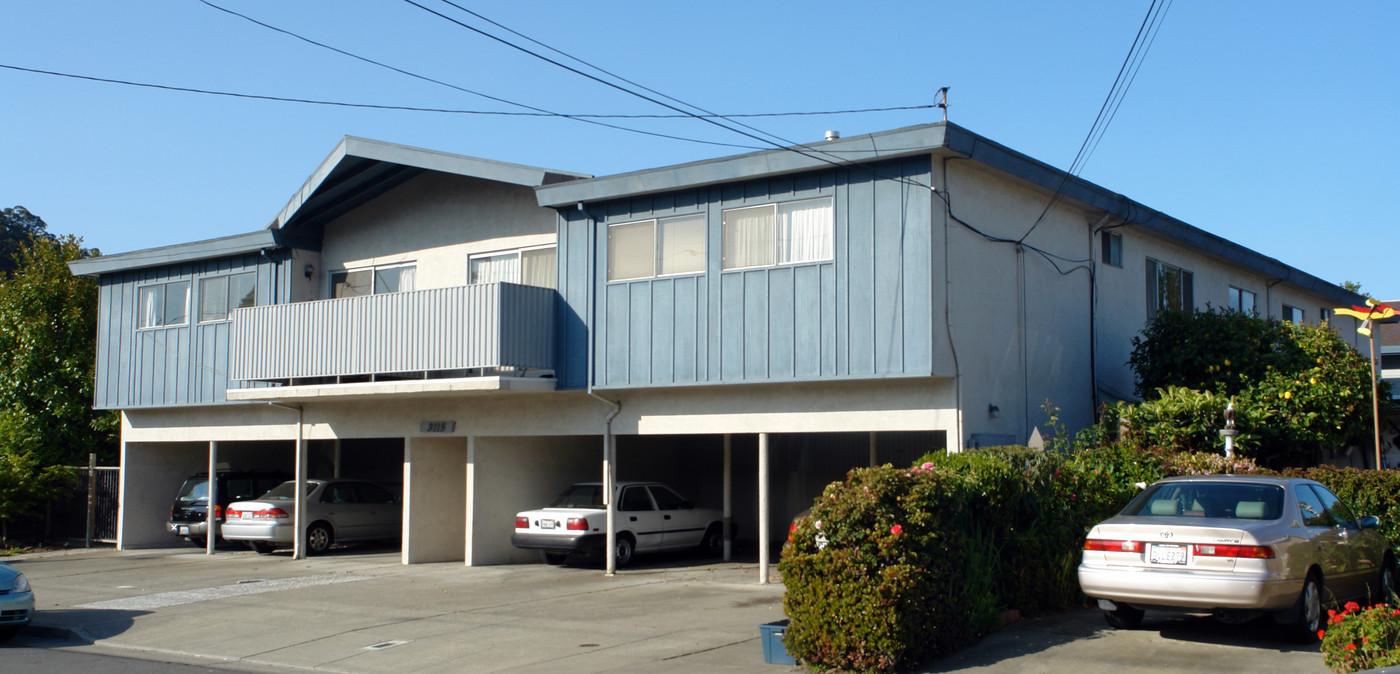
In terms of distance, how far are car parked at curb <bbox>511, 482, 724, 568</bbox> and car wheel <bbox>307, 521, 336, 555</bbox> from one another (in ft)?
15.4

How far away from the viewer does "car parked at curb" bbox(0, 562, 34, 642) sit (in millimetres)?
12438

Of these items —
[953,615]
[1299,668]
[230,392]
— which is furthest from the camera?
[230,392]

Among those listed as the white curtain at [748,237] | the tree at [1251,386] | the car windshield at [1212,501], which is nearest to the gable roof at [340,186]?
the white curtain at [748,237]

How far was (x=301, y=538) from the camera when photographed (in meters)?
20.8

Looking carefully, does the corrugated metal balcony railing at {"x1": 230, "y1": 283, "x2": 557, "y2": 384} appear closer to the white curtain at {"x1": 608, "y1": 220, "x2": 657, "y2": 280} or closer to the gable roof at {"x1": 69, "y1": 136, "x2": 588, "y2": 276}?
the white curtain at {"x1": 608, "y1": 220, "x2": 657, "y2": 280}

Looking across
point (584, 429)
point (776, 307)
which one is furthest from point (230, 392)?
point (776, 307)

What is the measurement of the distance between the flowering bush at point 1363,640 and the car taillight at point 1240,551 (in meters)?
0.99

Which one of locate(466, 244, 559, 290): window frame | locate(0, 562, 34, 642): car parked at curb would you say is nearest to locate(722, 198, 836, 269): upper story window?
locate(466, 244, 559, 290): window frame

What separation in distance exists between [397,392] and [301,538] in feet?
15.7

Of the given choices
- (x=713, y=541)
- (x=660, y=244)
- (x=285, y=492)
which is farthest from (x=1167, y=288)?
(x=285, y=492)

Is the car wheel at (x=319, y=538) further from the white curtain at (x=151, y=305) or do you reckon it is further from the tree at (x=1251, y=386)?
the tree at (x=1251, y=386)

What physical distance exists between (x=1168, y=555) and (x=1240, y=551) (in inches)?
20.8

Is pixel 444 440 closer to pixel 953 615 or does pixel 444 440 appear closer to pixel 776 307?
pixel 776 307

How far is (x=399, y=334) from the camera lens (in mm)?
17875
